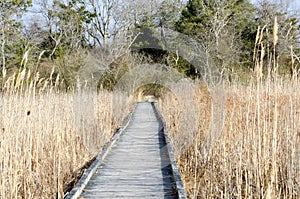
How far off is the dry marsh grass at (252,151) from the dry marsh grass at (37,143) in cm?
108

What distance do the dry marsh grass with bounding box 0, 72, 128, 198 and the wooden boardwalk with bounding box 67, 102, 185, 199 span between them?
25 centimetres

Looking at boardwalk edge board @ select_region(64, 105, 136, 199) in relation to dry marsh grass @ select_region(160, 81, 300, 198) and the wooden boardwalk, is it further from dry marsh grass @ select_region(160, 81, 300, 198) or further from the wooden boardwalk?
dry marsh grass @ select_region(160, 81, 300, 198)

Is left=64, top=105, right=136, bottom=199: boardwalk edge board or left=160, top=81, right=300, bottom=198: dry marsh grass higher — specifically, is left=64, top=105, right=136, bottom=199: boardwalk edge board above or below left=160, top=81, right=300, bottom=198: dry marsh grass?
below

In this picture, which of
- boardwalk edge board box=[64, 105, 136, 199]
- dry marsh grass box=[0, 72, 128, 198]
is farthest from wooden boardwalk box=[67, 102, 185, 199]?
dry marsh grass box=[0, 72, 128, 198]

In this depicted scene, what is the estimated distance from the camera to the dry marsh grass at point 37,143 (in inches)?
85.0

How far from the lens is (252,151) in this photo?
213 centimetres

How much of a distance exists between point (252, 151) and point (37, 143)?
1.64 meters

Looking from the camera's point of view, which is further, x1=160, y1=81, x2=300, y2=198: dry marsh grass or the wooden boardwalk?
the wooden boardwalk

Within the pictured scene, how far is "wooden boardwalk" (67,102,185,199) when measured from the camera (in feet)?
8.43

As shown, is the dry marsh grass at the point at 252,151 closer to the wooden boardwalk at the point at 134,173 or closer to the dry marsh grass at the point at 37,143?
the wooden boardwalk at the point at 134,173

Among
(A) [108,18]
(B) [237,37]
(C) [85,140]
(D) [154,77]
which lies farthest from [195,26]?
(C) [85,140]

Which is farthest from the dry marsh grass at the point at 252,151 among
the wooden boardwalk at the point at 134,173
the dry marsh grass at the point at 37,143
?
the dry marsh grass at the point at 37,143

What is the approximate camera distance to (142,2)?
683 inches

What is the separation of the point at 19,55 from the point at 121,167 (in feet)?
40.5
